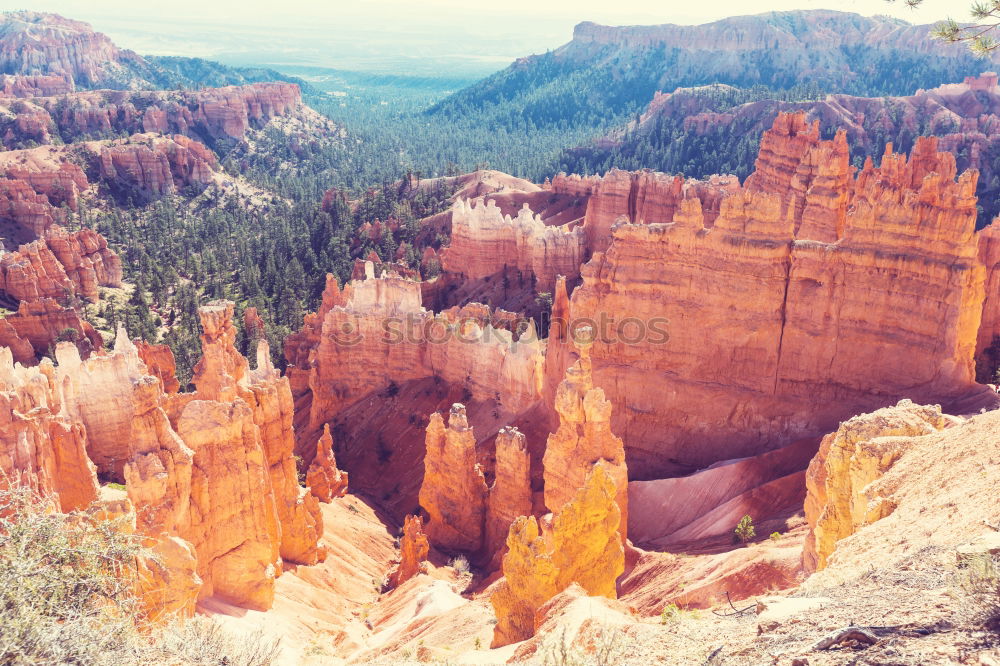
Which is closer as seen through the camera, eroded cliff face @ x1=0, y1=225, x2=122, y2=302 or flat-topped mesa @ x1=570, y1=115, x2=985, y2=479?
flat-topped mesa @ x1=570, y1=115, x2=985, y2=479

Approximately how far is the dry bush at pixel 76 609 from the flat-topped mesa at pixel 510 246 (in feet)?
141

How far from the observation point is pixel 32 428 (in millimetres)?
21297

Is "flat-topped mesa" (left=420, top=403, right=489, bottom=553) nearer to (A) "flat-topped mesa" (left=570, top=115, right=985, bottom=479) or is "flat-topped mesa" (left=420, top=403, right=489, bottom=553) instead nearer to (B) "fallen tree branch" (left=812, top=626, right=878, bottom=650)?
(A) "flat-topped mesa" (left=570, top=115, right=985, bottom=479)

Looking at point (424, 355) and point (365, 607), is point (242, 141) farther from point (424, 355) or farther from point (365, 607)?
point (365, 607)

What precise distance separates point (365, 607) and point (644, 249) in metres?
15.4

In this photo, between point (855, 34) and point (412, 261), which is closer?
point (412, 261)

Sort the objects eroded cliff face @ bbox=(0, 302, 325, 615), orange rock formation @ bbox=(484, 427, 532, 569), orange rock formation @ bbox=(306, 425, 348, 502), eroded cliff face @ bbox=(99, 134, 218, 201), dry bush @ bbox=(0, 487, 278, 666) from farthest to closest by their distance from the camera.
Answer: eroded cliff face @ bbox=(99, 134, 218, 201) → orange rock formation @ bbox=(306, 425, 348, 502) → orange rock formation @ bbox=(484, 427, 532, 569) → eroded cliff face @ bbox=(0, 302, 325, 615) → dry bush @ bbox=(0, 487, 278, 666)

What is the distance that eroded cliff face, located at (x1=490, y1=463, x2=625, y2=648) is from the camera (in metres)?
17.8

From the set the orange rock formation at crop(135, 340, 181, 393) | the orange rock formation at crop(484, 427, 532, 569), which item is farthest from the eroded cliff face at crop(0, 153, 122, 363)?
the orange rock formation at crop(484, 427, 532, 569)

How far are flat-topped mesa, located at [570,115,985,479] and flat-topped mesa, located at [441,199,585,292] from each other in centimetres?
2324

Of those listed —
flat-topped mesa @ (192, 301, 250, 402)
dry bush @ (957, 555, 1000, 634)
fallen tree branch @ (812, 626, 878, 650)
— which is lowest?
flat-topped mesa @ (192, 301, 250, 402)

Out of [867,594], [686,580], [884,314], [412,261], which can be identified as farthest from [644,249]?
[412,261]

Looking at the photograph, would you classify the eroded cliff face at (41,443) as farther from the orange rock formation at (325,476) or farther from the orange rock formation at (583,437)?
the orange rock formation at (583,437)

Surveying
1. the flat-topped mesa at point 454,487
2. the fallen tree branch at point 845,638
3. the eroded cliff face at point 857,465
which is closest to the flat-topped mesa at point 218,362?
the flat-topped mesa at point 454,487
